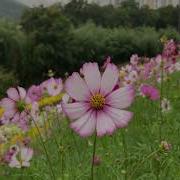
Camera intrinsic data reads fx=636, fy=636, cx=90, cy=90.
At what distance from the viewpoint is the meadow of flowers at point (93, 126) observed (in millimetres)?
1259

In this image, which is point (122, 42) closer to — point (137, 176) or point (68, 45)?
point (68, 45)

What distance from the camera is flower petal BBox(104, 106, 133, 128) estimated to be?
3.98 feet

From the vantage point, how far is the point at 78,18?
51.2 m

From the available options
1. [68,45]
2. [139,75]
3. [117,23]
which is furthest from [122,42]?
[139,75]

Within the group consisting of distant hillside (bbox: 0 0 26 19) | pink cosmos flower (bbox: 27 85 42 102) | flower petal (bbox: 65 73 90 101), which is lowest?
pink cosmos flower (bbox: 27 85 42 102)

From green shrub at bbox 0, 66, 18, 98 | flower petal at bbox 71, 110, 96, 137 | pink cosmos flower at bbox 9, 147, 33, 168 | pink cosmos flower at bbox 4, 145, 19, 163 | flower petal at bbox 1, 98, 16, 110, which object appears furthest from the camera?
green shrub at bbox 0, 66, 18, 98

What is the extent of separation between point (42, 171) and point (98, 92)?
6.53 ft

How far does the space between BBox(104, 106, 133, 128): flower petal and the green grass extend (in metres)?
0.71

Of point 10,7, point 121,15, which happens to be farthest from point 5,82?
point 10,7

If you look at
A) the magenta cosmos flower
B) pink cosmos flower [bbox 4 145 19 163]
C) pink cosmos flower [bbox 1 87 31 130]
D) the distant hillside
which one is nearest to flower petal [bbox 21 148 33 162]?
pink cosmos flower [bbox 4 145 19 163]

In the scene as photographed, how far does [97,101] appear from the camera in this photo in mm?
1260

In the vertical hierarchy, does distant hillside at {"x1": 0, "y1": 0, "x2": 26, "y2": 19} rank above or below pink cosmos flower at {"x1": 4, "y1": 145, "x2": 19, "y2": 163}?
above

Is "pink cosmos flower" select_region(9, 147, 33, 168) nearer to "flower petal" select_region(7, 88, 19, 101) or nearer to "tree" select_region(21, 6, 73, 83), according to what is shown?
"flower petal" select_region(7, 88, 19, 101)

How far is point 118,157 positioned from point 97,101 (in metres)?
2.05
